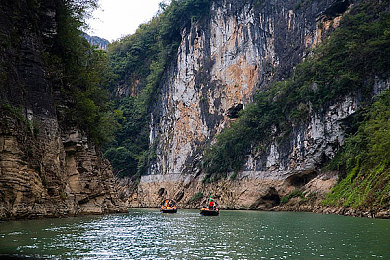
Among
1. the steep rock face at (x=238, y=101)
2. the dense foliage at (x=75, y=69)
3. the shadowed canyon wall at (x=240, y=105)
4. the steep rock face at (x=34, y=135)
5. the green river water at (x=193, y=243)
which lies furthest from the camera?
the steep rock face at (x=238, y=101)

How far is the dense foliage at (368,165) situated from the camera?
27953mm

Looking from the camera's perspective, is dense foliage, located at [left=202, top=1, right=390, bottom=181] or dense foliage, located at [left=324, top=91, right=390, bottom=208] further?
dense foliage, located at [left=202, top=1, right=390, bottom=181]

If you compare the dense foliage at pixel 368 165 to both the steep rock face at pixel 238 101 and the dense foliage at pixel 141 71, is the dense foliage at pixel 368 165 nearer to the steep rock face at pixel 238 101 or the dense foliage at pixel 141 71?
the steep rock face at pixel 238 101

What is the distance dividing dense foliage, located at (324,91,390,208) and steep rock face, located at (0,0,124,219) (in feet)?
64.4

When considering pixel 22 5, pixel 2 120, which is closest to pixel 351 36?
pixel 22 5

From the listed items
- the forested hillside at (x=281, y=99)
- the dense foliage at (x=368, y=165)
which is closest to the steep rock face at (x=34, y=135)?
the dense foliage at (x=368, y=165)

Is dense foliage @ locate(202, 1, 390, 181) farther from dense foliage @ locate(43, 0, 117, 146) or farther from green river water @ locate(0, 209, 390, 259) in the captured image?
green river water @ locate(0, 209, 390, 259)

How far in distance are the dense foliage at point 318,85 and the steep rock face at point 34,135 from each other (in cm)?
2425

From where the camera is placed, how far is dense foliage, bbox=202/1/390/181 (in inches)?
1580

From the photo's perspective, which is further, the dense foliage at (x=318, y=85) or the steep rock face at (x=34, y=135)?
the dense foliage at (x=318, y=85)

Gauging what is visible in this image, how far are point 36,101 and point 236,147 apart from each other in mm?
32219

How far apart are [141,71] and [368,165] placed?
63.1 m

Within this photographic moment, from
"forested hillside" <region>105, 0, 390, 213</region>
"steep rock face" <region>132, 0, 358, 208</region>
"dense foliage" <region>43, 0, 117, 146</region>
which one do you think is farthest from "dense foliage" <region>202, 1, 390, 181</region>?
"dense foliage" <region>43, 0, 117, 146</region>

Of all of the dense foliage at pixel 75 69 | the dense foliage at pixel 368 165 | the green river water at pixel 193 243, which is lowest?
the green river water at pixel 193 243
